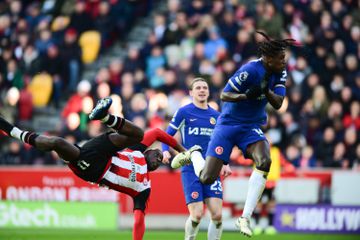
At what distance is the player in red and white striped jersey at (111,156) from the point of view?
13828 millimetres

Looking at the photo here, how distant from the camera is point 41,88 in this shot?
24.6 meters

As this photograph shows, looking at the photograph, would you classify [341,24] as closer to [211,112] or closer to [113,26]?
[113,26]

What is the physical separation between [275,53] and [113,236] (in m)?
7.63

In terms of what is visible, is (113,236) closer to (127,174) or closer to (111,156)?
(127,174)

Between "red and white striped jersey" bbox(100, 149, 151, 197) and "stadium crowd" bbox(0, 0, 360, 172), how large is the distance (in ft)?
24.1

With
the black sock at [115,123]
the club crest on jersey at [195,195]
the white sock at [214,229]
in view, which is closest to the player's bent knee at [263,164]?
the white sock at [214,229]

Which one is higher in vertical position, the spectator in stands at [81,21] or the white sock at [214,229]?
the spectator in stands at [81,21]

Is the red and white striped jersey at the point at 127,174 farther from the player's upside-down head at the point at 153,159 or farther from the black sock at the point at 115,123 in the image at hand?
the black sock at the point at 115,123

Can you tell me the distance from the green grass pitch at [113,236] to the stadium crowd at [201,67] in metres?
2.21

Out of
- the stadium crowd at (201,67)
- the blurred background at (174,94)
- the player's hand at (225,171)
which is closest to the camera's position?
the player's hand at (225,171)

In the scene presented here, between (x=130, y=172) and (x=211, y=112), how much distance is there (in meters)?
2.00

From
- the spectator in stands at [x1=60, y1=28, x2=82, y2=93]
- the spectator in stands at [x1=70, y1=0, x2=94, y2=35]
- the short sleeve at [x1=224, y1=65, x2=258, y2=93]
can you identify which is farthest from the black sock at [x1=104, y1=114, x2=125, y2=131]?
the spectator in stands at [x1=70, y1=0, x2=94, y2=35]

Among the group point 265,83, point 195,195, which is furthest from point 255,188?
point 195,195

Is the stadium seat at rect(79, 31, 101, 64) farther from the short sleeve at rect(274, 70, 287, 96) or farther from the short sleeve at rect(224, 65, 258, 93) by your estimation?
the short sleeve at rect(274, 70, 287, 96)
